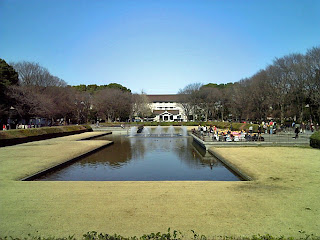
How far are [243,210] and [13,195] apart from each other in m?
7.32

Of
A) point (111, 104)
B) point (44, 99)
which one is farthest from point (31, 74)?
point (111, 104)

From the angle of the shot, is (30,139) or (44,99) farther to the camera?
(44,99)

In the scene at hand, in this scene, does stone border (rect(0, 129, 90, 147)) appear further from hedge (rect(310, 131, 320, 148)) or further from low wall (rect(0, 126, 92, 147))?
hedge (rect(310, 131, 320, 148))

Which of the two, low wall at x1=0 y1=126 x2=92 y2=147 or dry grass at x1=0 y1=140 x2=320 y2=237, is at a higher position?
low wall at x1=0 y1=126 x2=92 y2=147

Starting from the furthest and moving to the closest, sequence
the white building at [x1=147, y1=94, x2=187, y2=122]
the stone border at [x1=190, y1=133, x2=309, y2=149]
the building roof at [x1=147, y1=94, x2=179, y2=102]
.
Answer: the building roof at [x1=147, y1=94, x2=179, y2=102] < the white building at [x1=147, y1=94, x2=187, y2=122] < the stone border at [x1=190, y1=133, x2=309, y2=149]

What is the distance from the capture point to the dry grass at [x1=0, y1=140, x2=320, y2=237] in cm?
603

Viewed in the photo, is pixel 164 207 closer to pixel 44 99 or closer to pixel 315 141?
pixel 315 141

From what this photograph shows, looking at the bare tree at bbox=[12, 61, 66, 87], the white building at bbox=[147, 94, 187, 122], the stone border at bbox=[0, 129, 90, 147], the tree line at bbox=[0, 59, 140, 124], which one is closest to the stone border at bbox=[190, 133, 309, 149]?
the stone border at bbox=[0, 129, 90, 147]

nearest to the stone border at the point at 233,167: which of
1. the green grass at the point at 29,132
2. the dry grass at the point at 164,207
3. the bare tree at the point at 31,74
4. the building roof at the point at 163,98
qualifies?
the dry grass at the point at 164,207

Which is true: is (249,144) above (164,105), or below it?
below

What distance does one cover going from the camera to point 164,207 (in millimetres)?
7426

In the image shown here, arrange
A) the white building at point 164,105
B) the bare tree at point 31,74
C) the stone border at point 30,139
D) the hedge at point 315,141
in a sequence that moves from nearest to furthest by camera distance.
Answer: the hedge at point 315,141
the stone border at point 30,139
the bare tree at point 31,74
the white building at point 164,105

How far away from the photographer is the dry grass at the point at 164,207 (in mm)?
6027

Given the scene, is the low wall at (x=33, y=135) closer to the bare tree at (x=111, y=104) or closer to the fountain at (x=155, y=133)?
the fountain at (x=155, y=133)
